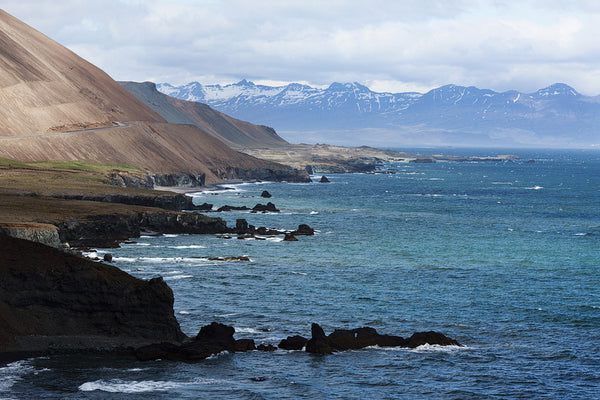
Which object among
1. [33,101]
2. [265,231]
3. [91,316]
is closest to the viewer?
Answer: [91,316]

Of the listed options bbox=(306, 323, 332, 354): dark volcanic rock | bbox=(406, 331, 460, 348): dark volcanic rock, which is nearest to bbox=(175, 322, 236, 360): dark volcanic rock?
bbox=(306, 323, 332, 354): dark volcanic rock

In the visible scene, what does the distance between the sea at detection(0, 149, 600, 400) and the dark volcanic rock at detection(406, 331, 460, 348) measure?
2.59ft

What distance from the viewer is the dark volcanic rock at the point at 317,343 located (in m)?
40.3

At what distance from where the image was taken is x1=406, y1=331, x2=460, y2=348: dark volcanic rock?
42.4 metres

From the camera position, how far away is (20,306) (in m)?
38.0

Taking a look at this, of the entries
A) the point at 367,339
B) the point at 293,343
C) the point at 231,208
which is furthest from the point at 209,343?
Answer: the point at 231,208

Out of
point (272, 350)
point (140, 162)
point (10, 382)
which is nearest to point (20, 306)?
point (10, 382)

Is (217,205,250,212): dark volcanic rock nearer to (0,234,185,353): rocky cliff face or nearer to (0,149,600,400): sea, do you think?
(0,149,600,400): sea

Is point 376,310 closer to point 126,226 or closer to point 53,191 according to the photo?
point 126,226

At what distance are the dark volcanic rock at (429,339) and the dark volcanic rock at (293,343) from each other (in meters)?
5.78

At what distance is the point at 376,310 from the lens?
50.9 meters

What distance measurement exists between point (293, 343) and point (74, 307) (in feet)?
36.0

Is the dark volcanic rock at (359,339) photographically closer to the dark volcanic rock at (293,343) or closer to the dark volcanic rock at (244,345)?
the dark volcanic rock at (293,343)

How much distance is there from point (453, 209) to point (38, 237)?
92.3m
